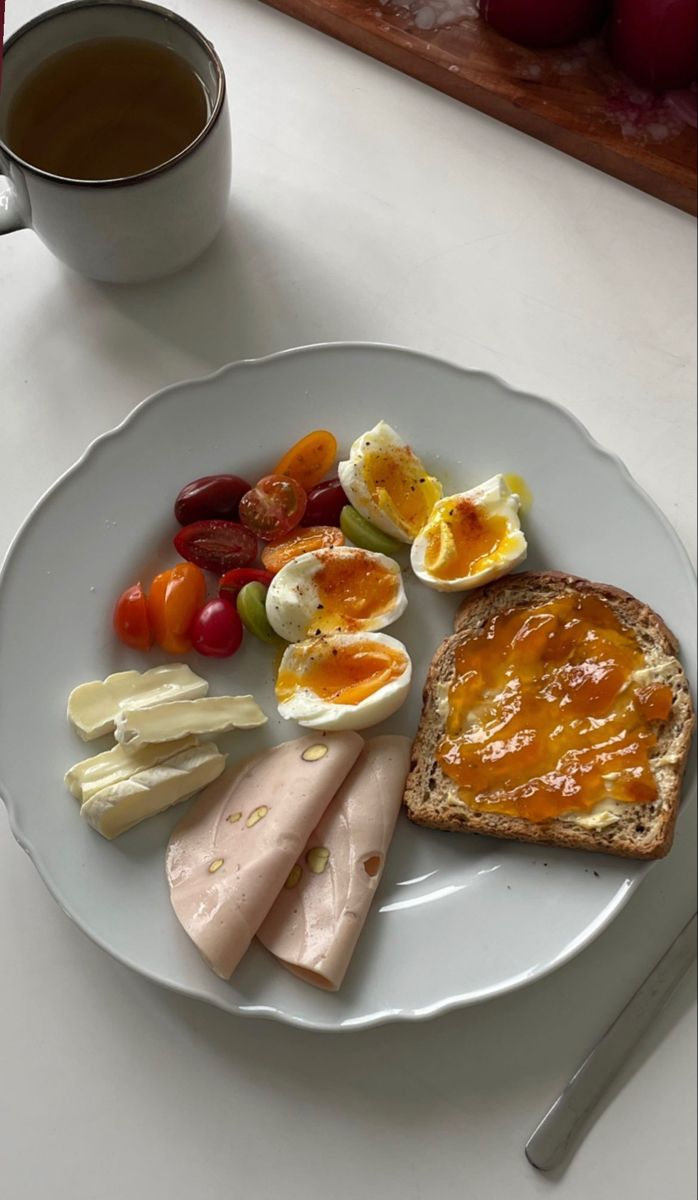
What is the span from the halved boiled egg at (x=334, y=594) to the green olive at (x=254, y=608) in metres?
0.01

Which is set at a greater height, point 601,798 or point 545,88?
point 545,88

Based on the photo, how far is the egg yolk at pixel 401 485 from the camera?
81.4 inches

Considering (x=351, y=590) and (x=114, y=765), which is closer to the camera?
(x=114, y=765)

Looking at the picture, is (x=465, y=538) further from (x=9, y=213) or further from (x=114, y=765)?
(x=9, y=213)

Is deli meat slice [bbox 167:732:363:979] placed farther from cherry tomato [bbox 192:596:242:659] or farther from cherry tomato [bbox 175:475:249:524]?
cherry tomato [bbox 175:475:249:524]

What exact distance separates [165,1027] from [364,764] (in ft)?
1.81

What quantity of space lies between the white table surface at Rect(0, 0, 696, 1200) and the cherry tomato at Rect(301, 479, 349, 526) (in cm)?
39

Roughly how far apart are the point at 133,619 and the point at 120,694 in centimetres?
14

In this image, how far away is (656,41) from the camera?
2.36m

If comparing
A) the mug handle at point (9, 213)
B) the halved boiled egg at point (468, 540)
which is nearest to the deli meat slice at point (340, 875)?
the halved boiled egg at point (468, 540)

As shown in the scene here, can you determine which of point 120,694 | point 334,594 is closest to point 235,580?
point 334,594

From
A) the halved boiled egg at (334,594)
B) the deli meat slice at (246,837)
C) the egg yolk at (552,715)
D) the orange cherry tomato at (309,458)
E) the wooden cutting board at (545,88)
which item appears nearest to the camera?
the deli meat slice at (246,837)

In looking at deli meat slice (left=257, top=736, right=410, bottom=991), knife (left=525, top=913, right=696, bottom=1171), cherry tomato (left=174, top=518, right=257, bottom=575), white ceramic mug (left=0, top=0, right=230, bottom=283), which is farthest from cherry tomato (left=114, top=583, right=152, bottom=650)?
knife (left=525, top=913, right=696, bottom=1171)

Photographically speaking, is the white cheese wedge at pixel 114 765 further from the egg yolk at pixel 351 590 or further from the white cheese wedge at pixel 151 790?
the egg yolk at pixel 351 590
